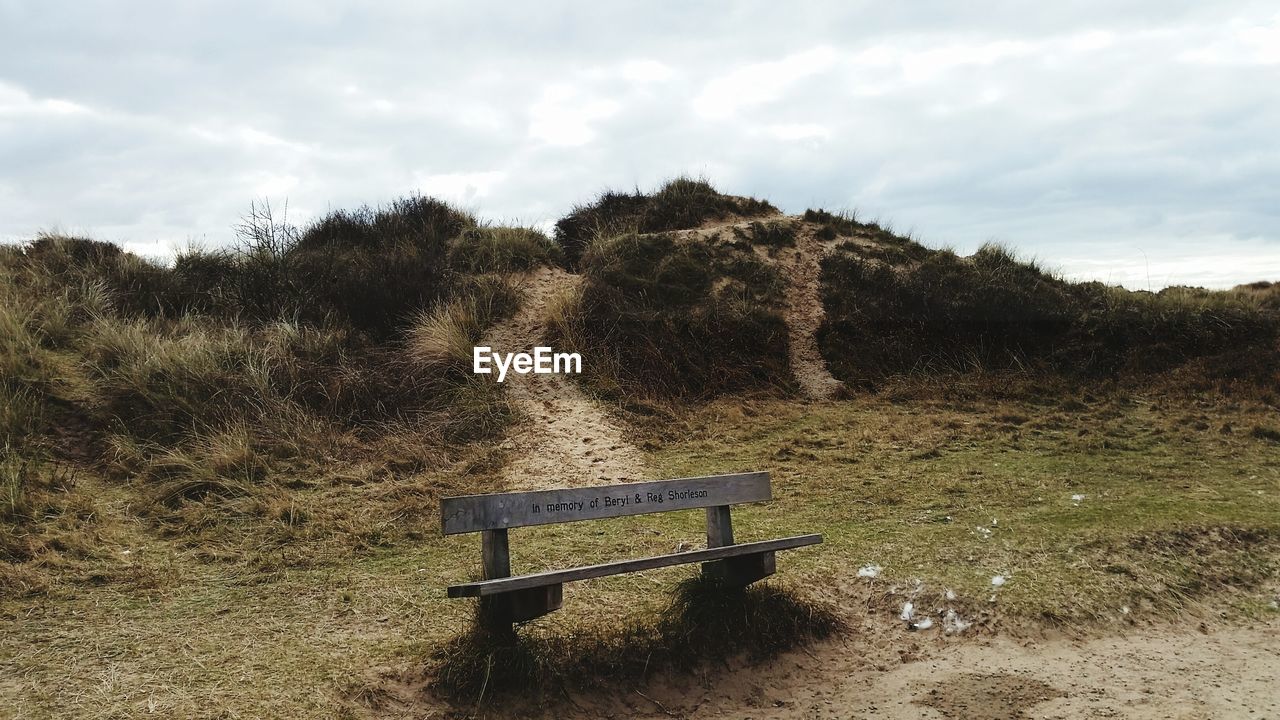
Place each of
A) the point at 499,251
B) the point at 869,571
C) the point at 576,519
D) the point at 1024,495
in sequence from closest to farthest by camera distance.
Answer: the point at 576,519, the point at 869,571, the point at 1024,495, the point at 499,251

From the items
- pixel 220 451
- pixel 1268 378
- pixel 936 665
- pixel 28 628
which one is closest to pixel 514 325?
pixel 220 451

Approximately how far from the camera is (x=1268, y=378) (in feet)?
38.9

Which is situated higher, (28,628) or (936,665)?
(28,628)

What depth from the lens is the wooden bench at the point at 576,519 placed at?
Answer: 435cm

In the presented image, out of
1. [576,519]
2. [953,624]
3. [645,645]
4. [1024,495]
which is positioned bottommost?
[953,624]

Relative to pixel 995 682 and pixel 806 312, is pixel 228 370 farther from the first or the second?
pixel 995 682

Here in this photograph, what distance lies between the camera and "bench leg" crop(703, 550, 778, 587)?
5152mm

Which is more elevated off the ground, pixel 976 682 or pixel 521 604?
pixel 521 604

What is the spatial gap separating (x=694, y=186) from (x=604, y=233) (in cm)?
266

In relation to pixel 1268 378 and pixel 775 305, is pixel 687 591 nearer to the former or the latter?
pixel 775 305

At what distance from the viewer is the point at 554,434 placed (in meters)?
10.3

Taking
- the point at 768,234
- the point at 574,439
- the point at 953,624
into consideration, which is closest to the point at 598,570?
the point at 953,624

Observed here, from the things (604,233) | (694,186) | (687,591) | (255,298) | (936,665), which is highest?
(694,186)

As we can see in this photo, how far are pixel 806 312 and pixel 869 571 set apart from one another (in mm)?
8333
